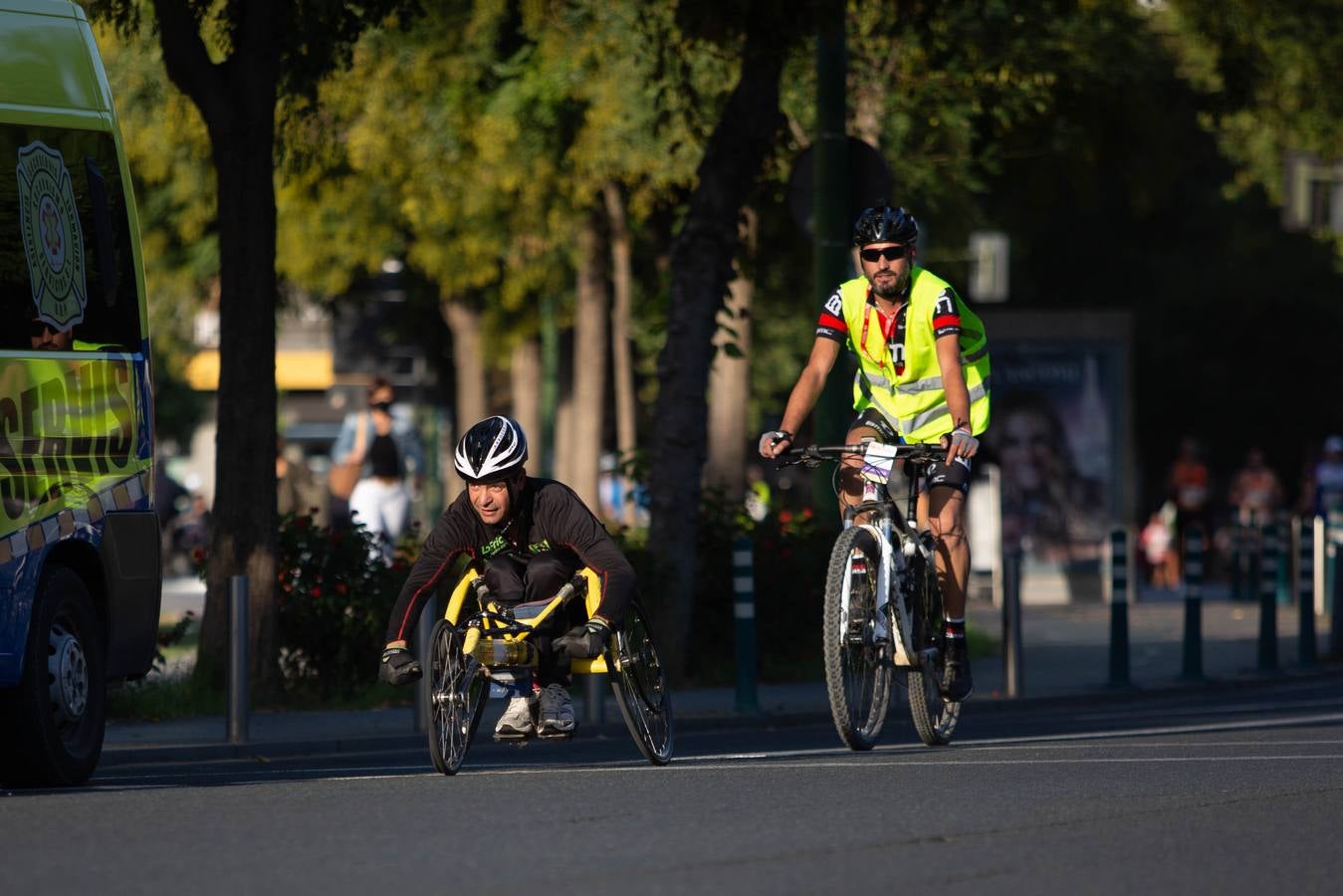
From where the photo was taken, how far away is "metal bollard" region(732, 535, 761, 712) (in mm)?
14500

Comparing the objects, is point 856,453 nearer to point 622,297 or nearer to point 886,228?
point 886,228

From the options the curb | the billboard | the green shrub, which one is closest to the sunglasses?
the curb

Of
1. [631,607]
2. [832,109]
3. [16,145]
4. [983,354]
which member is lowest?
[631,607]

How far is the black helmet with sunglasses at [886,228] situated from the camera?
1088cm

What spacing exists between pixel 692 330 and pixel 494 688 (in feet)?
20.7

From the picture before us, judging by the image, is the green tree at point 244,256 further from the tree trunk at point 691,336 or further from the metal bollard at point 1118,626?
the metal bollard at point 1118,626

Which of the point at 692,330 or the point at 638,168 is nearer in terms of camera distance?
the point at 692,330

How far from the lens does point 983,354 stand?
11.3 metres

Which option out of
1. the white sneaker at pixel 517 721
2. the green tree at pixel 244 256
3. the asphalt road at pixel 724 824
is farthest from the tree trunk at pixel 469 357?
the white sneaker at pixel 517 721

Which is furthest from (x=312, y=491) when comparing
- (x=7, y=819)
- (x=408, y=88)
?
(x=7, y=819)

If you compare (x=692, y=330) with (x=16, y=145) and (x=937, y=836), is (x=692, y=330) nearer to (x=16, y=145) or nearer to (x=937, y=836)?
(x=16, y=145)

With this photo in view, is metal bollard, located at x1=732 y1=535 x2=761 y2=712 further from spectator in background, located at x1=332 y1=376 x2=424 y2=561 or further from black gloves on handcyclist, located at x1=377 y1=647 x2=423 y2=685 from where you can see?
spectator in background, located at x1=332 y1=376 x2=424 y2=561

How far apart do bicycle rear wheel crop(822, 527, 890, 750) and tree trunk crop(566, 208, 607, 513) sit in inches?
806

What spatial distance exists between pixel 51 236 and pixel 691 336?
256 inches
